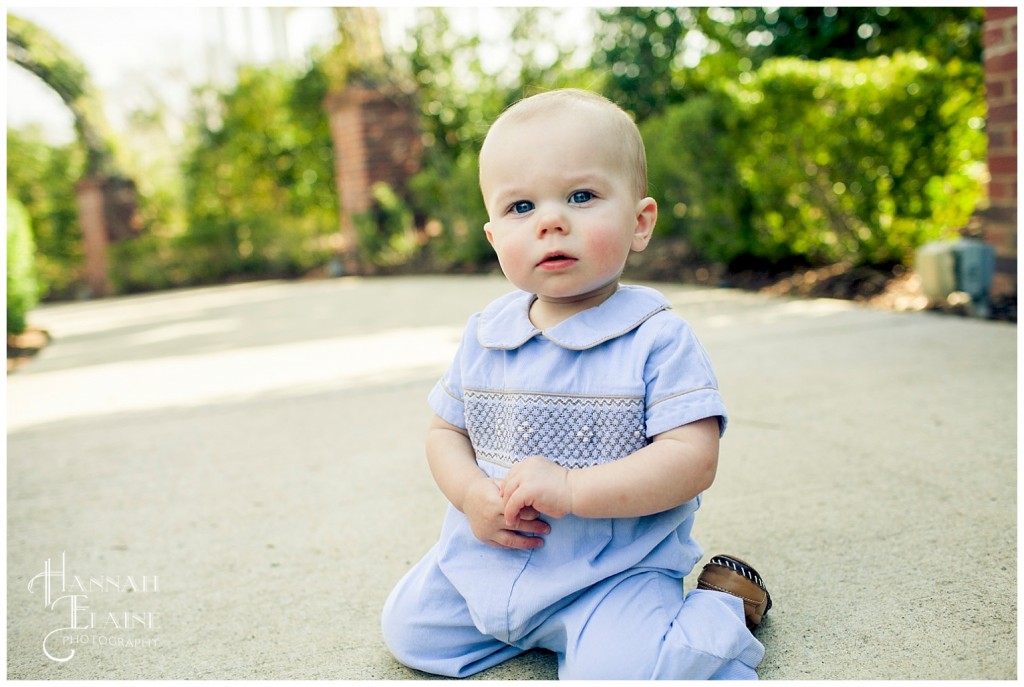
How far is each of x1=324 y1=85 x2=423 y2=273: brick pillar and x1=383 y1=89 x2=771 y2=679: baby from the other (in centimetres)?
963

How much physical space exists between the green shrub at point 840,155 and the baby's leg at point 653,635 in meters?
4.60

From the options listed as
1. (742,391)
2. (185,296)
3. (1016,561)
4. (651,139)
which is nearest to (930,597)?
(1016,561)

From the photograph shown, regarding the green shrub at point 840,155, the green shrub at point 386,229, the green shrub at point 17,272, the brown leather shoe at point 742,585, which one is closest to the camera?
the brown leather shoe at point 742,585

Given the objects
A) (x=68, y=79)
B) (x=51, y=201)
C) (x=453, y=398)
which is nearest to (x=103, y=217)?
(x=68, y=79)

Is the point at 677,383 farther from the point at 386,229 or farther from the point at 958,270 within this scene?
the point at 386,229

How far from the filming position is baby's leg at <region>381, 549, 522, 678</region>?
1693mm

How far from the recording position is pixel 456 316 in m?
6.31

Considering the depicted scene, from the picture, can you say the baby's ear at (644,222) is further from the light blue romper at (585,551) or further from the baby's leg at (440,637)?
the baby's leg at (440,637)

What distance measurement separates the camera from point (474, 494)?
5.39 feet

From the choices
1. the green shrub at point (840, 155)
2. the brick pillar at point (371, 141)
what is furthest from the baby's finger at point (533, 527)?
the brick pillar at point (371, 141)

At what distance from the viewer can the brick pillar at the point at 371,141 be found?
10.9m

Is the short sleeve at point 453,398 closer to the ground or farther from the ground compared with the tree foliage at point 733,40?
closer to the ground

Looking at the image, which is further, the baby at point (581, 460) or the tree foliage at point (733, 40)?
the tree foliage at point (733, 40)

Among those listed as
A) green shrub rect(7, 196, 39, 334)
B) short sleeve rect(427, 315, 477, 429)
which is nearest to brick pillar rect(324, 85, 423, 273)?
green shrub rect(7, 196, 39, 334)
